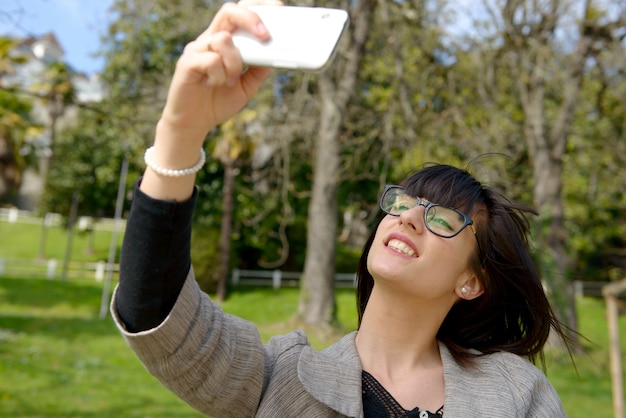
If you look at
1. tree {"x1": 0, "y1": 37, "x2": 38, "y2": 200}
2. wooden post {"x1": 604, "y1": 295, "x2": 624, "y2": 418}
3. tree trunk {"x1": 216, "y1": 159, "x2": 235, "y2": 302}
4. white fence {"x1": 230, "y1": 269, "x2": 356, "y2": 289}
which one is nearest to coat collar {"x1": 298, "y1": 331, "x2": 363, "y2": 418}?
wooden post {"x1": 604, "y1": 295, "x2": 624, "y2": 418}

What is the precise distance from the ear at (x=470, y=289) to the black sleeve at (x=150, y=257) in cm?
93

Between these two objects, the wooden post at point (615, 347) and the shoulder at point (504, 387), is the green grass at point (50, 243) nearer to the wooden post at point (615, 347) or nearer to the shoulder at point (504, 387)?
the wooden post at point (615, 347)

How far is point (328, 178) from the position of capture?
10766 mm

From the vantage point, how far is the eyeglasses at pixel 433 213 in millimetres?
1732

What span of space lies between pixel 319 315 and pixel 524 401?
9647 mm

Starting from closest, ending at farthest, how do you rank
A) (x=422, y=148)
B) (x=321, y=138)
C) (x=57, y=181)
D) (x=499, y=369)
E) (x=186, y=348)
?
(x=186, y=348)
(x=499, y=369)
(x=422, y=148)
(x=321, y=138)
(x=57, y=181)

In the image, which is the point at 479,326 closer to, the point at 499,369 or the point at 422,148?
the point at 499,369

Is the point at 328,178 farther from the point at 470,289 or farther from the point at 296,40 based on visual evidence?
the point at 296,40

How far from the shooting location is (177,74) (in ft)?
3.53

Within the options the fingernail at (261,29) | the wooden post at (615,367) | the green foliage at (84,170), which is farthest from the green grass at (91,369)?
the green foliage at (84,170)

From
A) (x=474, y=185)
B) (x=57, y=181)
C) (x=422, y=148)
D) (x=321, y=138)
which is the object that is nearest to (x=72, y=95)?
(x=57, y=181)

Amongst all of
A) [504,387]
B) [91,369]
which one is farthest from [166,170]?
[91,369]

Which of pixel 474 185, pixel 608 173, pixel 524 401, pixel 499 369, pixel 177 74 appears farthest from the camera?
pixel 608 173

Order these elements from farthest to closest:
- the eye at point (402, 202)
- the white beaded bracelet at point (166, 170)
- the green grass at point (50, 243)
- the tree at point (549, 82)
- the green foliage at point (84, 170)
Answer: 1. the green grass at point (50, 243)
2. the green foliage at point (84, 170)
3. the tree at point (549, 82)
4. the eye at point (402, 202)
5. the white beaded bracelet at point (166, 170)
